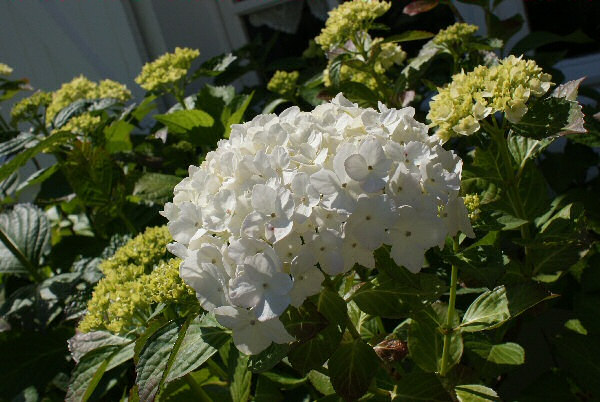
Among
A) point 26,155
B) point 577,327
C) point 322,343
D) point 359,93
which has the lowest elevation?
point 577,327

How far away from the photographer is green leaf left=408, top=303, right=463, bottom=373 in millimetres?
1385

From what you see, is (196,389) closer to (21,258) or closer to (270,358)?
(270,358)

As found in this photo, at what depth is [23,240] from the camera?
221cm

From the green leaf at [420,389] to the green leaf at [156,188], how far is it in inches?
37.5

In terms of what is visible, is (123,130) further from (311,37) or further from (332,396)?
(332,396)

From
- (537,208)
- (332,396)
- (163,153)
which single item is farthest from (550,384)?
(163,153)

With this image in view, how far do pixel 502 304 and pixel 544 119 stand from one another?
0.40m

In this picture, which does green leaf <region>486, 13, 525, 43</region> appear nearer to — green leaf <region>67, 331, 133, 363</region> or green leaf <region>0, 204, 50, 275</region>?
green leaf <region>67, 331, 133, 363</region>

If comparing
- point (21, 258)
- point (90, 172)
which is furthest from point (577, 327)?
point (21, 258)

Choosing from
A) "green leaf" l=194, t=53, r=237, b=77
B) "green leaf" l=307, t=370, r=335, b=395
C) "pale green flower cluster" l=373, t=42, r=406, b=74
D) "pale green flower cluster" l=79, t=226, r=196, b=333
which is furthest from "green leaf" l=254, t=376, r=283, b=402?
"green leaf" l=194, t=53, r=237, b=77

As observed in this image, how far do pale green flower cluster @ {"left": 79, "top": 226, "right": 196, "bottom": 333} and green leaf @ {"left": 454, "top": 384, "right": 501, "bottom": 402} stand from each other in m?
0.60

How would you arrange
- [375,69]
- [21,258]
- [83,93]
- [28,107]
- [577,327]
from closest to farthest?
[577,327]
[375,69]
[21,258]
[28,107]
[83,93]

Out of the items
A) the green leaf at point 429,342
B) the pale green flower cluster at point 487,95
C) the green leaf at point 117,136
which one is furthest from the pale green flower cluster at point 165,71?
the green leaf at point 429,342

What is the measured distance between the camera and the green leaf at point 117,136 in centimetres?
230
